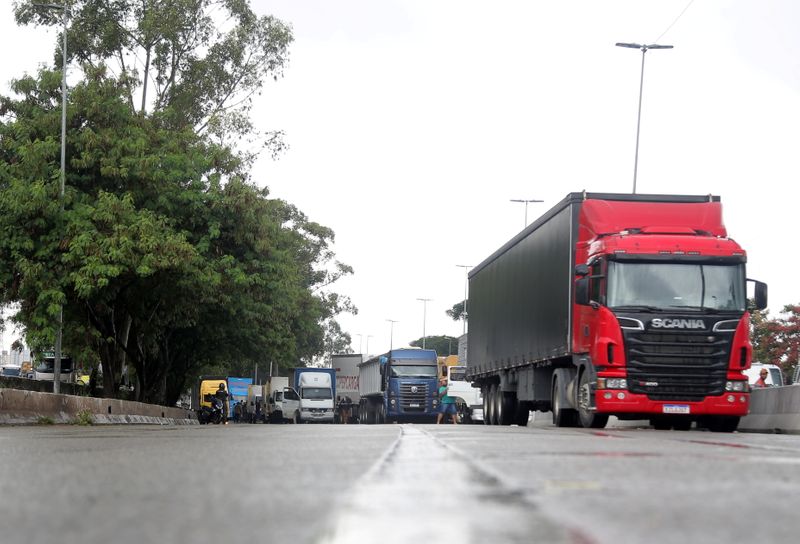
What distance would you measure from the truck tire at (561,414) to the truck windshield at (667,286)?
339 cm

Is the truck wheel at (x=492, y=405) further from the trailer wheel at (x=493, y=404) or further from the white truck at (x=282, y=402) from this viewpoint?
the white truck at (x=282, y=402)

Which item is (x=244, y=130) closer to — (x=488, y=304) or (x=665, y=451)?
(x=488, y=304)

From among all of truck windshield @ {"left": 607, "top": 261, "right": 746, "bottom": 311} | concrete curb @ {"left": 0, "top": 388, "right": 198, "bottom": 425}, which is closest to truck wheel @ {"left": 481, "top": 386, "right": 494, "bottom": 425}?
concrete curb @ {"left": 0, "top": 388, "right": 198, "bottom": 425}

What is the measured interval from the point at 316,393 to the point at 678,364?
154 feet

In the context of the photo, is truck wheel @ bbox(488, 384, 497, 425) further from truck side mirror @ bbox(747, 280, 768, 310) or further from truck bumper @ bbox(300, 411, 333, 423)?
truck bumper @ bbox(300, 411, 333, 423)

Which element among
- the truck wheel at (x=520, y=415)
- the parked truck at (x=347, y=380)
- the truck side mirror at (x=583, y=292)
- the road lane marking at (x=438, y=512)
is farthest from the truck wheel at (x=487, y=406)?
the parked truck at (x=347, y=380)

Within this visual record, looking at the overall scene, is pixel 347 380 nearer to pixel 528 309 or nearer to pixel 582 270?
pixel 528 309

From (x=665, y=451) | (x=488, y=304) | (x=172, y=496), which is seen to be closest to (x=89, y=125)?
(x=488, y=304)

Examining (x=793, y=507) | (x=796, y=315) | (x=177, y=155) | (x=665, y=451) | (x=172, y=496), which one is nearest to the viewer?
(x=793, y=507)

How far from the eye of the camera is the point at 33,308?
3569 cm

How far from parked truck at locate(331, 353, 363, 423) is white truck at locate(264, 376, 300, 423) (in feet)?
12.6

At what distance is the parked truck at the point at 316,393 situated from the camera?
66375mm

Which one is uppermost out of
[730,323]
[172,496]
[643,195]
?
[643,195]

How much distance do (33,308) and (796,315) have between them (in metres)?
47.8
